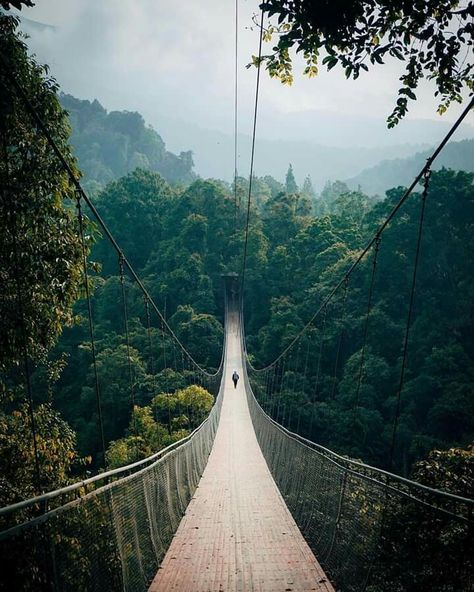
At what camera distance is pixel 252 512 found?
5.21 meters

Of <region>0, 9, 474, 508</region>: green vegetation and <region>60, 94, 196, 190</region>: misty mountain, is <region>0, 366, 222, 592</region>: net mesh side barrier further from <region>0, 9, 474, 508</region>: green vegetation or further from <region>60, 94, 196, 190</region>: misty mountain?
<region>60, 94, 196, 190</region>: misty mountain

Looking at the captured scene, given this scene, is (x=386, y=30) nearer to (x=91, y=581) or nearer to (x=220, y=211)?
(x=91, y=581)

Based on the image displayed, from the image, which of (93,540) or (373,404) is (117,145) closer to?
(373,404)

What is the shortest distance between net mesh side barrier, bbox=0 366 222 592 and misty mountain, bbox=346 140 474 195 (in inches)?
2918

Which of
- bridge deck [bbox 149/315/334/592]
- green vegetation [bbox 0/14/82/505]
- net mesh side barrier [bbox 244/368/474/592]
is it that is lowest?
bridge deck [bbox 149/315/334/592]

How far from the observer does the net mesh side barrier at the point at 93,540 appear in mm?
A: 1799

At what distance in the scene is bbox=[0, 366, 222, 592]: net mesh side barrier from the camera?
5.90 ft

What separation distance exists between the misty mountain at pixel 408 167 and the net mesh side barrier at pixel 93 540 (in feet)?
243

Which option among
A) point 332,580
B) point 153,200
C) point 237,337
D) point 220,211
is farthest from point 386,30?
point 153,200

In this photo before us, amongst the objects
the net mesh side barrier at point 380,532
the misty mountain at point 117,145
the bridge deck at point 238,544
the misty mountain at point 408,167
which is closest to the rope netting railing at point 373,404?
the net mesh side barrier at point 380,532

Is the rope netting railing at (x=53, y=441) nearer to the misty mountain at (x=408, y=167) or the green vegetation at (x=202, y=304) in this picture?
the green vegetation at (x=202, y=304)

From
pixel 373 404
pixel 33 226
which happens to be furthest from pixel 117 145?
pixel 33 226


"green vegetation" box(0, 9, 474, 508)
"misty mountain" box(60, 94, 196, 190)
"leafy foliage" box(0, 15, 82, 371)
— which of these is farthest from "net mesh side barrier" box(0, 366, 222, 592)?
"misty mountain" box(60, 94, 196, 190)

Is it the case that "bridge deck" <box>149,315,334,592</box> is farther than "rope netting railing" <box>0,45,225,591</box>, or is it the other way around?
Result: "bridge deck" <box>149,315,334,592</box>
